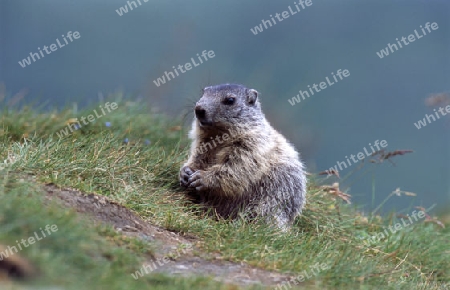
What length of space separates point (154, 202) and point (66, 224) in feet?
6.07

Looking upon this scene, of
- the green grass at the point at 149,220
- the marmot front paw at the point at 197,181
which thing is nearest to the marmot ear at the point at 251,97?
the green grass at the point at 149,220

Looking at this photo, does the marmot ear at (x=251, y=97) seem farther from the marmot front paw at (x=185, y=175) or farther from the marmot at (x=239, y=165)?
the marmot front paw at (x=185, y=175)

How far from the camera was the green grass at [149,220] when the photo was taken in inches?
166

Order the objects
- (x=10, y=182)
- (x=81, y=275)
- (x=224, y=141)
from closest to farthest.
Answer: (x=81, y=275), (x=10, y=182), (x=224, y=141)

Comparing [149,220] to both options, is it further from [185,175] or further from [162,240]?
[185,175]

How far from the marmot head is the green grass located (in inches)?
30.8

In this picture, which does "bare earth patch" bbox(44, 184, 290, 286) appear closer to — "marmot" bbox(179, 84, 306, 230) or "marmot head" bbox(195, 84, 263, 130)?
"marmot" bbox(179, 84, 306, 230)

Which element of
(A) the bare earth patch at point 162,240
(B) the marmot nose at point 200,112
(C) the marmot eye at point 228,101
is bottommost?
(A) the bare earth patch at point 162,240

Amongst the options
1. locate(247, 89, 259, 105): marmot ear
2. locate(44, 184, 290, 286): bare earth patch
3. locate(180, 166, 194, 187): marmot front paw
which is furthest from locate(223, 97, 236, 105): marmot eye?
locate(44, 184, 290, 286): bare earth patch

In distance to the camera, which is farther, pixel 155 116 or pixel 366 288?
pixel 155 116

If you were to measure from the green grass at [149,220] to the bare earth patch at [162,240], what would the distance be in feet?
0.42

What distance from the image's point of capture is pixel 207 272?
4.83m

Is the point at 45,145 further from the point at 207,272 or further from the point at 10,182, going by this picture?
the point at 207,272

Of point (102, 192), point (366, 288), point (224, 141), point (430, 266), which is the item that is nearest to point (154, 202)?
point (102, 192)
